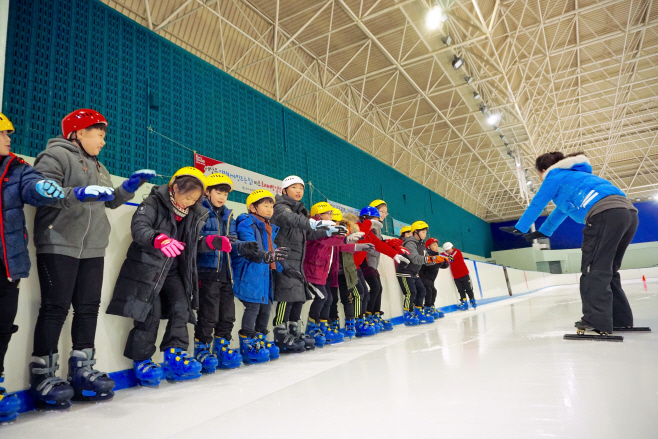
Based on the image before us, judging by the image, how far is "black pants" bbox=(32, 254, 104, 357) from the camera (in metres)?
1.70

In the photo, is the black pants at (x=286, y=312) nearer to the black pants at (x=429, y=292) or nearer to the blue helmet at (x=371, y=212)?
the blue helmet at (x=371, y=212)

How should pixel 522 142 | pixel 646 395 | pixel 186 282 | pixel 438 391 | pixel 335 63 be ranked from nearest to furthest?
pixel 646 395 → pixel 438 391 → pixel 186 282 → pixel 335 63 → pixel 522 142

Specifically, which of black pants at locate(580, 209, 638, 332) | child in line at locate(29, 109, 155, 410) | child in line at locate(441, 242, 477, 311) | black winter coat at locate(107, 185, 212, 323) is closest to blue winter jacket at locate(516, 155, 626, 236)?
black pants at locate(580, 209, 638, 332)

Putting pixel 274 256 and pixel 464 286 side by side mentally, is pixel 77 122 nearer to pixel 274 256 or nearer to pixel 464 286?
pixel 274 256

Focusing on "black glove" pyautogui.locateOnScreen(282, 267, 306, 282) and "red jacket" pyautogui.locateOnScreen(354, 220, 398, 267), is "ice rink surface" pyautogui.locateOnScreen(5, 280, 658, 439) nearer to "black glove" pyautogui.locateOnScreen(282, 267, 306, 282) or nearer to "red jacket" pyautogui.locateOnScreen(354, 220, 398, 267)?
"black glove" pyautogui.locateOnScreen(282, 267, 306, 282)

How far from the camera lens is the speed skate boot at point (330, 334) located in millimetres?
3523

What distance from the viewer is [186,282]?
7.27 ft

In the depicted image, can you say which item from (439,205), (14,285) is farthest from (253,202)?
(439,205)

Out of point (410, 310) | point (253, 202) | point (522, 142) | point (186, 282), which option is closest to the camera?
point (186, 282)

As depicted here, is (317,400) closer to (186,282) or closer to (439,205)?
(186,282)

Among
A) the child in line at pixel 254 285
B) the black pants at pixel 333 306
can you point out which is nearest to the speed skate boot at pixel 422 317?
the black pants at pixel 333 306

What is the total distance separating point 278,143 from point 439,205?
37.3 feet

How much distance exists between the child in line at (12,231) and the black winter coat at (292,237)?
1.62 metres

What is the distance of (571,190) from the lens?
8.59 feet
